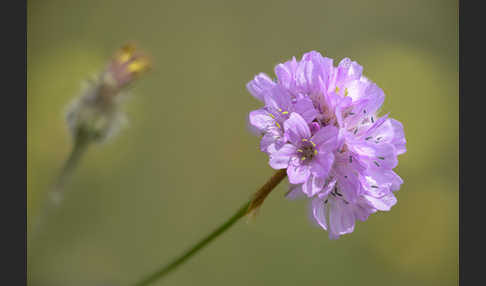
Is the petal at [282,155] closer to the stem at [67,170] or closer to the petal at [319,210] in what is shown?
the petal at [319,210]

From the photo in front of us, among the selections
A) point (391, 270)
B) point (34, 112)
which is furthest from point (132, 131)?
point (391, 270)

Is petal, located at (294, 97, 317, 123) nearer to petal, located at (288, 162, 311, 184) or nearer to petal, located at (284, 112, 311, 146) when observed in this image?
petal, located at (284, 112, 311, 146)

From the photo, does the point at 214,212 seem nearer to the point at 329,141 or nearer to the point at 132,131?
the point at 132,131

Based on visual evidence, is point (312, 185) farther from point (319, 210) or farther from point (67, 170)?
point (67, 170)

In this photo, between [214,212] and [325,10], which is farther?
[325,10]

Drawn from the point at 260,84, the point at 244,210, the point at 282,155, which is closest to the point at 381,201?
the point at 282,155

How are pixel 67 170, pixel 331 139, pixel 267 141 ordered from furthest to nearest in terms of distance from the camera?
pixel 67 170 < pixel 267 141 < pixel 331 139
